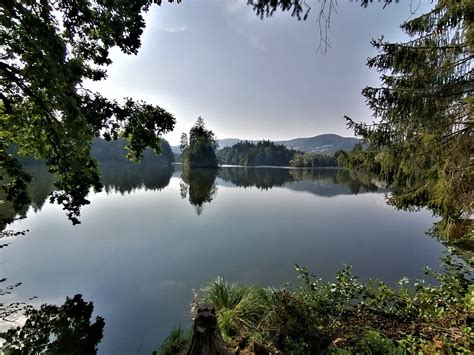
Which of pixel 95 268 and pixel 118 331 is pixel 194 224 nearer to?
pixel 95 268

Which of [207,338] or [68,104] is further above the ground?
[68,104]

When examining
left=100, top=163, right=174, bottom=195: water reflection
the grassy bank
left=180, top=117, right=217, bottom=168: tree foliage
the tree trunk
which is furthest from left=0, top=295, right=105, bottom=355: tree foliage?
left=180, top=117, right=217, bottom=168: tree foliage

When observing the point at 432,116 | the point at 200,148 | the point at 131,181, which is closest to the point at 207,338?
the point at 432,116

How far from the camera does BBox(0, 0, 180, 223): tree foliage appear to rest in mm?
2588

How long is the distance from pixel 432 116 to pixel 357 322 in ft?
17.7

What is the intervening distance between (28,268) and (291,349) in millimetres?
9588

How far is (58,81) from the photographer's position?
2.56 meters

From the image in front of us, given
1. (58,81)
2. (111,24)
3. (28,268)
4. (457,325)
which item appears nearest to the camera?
(58,81)

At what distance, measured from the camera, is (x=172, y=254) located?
1023cm

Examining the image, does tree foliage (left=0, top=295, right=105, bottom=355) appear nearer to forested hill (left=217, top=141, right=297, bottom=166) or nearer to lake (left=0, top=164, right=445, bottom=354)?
lake (left=0, top=164, right=445, bottom=354)

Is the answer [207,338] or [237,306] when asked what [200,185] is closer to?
[237,306]

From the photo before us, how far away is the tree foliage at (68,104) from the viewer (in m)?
2.59

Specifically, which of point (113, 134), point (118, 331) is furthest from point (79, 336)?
point (113, 134)

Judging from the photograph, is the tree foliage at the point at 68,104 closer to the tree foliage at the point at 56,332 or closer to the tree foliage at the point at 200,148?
the tree foliage at the point at 56,332
